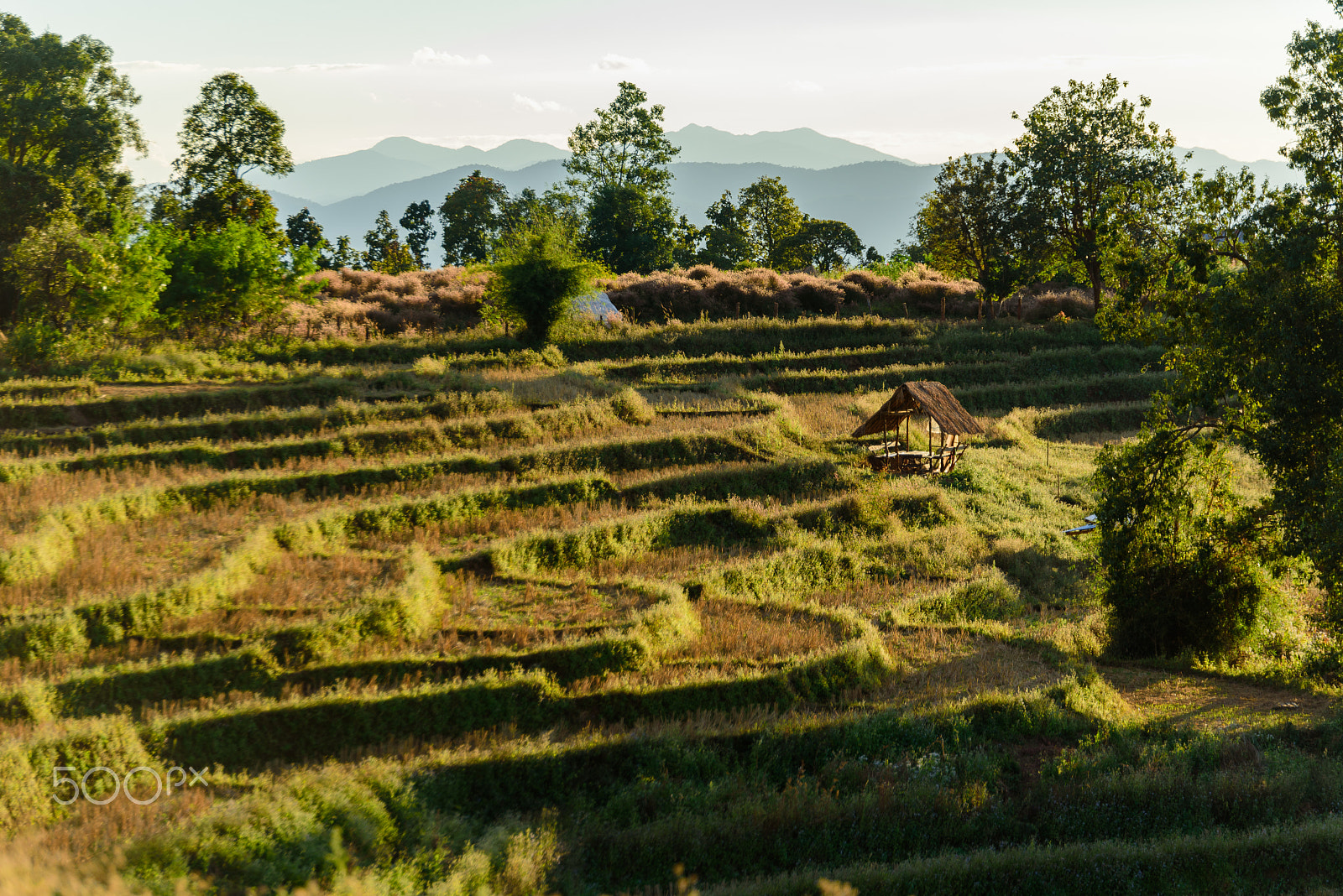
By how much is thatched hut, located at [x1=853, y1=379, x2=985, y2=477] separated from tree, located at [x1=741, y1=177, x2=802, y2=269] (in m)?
57.5

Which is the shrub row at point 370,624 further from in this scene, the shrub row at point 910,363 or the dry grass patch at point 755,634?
the shrub row at point 910,363

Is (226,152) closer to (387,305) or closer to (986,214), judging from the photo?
(387,305)

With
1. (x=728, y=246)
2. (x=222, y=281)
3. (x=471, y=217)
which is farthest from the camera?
(x=728, y=246)

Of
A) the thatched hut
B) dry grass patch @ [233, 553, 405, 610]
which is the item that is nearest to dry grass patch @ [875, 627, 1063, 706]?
dry grass patch @ [233, 553, 405, 610]

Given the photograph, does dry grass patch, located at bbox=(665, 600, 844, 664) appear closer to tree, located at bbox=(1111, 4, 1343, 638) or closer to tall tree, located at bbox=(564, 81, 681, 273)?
tree, located at bbox=(1111, 4, 1343, 638)

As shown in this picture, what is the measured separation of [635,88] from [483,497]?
64275 mm

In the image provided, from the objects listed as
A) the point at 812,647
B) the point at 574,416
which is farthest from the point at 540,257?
the point at 812,647

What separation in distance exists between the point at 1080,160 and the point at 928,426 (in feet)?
101

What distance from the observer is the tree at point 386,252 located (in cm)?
7544

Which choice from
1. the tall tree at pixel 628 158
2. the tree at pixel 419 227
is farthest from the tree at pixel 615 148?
the tree at pixel 419 227

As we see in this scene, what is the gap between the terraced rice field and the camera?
8867 mm

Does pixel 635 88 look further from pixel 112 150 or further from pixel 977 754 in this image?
pixel 977 754

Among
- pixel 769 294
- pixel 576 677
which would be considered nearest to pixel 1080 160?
pixel 769 294

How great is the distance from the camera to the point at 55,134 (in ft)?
112
